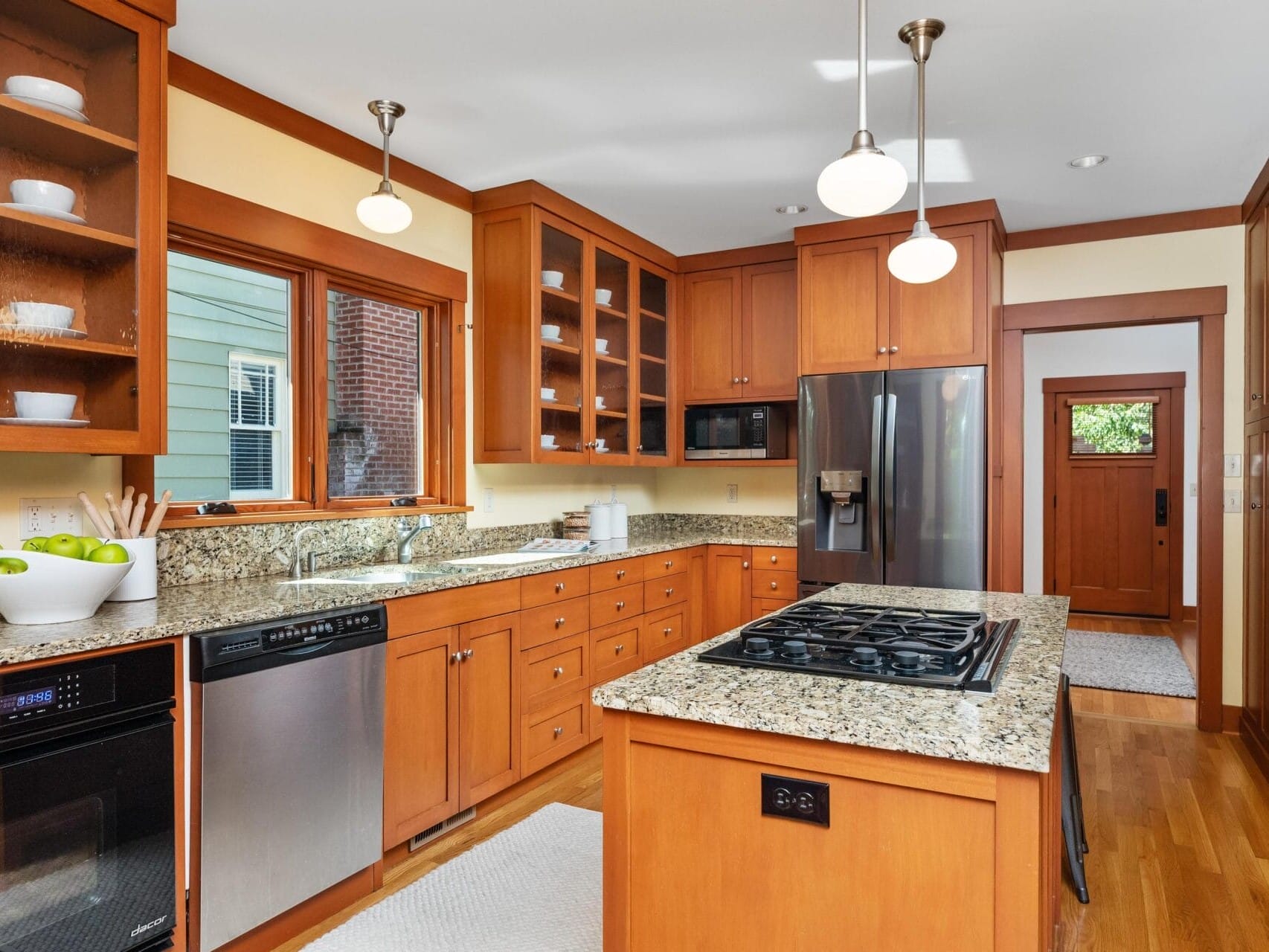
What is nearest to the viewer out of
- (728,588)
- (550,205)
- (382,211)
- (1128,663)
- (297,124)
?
(382,211)

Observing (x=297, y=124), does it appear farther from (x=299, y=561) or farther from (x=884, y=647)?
(x=884, y=647)

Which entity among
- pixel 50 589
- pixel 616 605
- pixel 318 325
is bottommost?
pixel 616 605

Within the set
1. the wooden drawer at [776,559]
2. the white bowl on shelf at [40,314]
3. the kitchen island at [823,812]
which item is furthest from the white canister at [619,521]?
the kitchen island at [823,812]

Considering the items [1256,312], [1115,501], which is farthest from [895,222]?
[1115,501]

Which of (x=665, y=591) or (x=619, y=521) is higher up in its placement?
(x=619, y=521)

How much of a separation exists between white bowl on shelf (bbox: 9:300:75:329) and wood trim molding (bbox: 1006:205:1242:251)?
420 centimetres

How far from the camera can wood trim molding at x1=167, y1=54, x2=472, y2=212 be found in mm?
2510

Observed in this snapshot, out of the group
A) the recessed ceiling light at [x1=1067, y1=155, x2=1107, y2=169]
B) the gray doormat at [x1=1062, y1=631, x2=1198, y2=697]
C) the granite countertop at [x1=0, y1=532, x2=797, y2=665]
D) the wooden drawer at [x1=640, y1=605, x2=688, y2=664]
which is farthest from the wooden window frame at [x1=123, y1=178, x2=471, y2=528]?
the gray doormat at [x1=1062, y1=631, x2=1198, y2=697]

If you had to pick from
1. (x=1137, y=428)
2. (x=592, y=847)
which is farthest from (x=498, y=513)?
(x=1137, y=428)

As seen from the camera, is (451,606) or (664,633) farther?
(664,633)

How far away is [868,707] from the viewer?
1254mm

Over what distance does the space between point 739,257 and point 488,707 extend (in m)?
2.96

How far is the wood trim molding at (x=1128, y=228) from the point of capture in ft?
12.9

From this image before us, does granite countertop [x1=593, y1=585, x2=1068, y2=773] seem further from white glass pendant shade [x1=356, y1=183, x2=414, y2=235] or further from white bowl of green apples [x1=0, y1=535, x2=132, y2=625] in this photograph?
white glass pendant shade [x1=356, y1=183, x2=414, y2=235]
